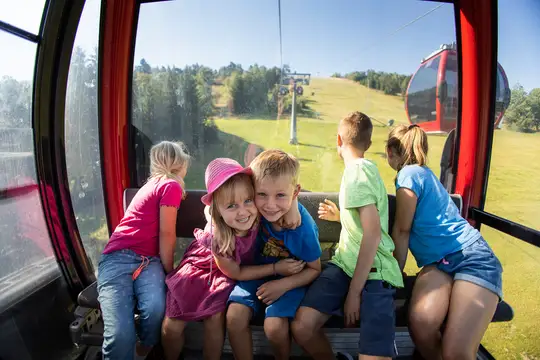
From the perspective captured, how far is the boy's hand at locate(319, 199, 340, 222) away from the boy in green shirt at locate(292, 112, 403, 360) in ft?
1.20

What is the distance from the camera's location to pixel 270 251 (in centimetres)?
195

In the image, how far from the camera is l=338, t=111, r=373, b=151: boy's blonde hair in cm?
199

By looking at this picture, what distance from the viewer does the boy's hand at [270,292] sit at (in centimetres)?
182

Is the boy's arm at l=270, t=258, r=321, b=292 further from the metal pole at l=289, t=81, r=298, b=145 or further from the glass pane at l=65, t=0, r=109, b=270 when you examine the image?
the glass pane at l=65, t=0, r=109, b=270

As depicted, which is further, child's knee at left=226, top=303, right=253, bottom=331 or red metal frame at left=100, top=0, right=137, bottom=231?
red metal frame at left=100, top=0, right=137, bottom=231

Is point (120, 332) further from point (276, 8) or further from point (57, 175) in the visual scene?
point (276, 8)

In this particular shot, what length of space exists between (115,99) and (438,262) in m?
2.45

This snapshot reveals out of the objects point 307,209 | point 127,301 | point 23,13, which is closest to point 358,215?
point 307,209

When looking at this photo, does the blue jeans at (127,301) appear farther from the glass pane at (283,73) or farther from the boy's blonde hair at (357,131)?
the boy's blonde hair at (357,131)

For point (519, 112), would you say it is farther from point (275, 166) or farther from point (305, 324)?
point (305, 324)

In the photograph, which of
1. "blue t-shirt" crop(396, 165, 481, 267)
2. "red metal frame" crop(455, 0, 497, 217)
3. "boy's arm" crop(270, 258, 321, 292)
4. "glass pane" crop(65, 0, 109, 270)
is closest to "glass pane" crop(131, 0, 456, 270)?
"red metal frame" crop(455, 0, 497, 217)

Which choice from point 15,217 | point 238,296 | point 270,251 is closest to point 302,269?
point 270,251

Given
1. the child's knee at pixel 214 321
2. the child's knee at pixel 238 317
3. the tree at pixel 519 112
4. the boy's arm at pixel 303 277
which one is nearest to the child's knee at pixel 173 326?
the child's knee at pixel 214 321

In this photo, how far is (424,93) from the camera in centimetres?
269
